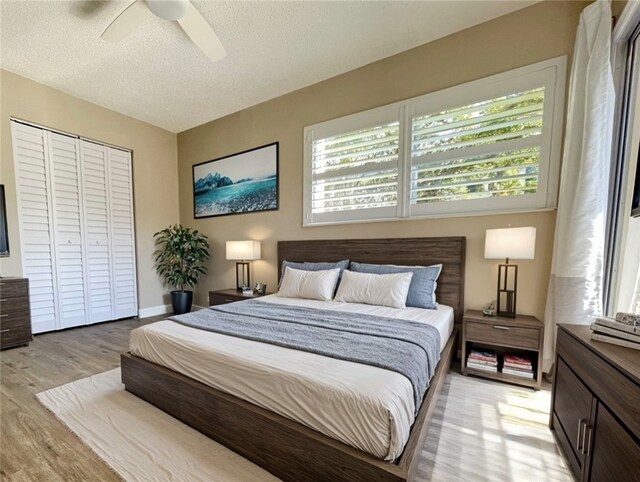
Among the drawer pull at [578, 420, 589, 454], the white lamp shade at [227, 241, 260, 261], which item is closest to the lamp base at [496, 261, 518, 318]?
the drawer pull at [578, 420, 589, 454]

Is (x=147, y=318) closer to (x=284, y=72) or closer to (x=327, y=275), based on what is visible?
(x=327, y=275)

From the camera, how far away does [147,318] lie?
4422 mm

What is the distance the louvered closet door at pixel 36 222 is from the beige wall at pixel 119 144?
0.07 m

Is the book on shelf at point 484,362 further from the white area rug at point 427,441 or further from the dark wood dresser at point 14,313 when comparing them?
the dark wood dresser at point 14,313

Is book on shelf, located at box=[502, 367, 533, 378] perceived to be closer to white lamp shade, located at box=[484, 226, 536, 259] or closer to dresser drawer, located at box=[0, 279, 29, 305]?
white lamp shade, located at box=[484, 226, 536, 259]

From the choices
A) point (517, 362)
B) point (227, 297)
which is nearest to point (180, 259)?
point (227, 297)

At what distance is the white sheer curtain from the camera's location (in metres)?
1.95

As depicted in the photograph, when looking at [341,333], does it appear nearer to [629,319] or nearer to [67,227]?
[629,319]

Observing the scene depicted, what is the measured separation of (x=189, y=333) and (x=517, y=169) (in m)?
3.04

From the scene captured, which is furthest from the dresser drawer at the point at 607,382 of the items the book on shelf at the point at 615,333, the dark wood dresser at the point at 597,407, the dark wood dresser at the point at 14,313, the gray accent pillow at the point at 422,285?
the dark wood dresser at the point at 14,313

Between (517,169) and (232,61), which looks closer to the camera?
(517,169)

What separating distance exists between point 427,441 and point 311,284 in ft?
5.45

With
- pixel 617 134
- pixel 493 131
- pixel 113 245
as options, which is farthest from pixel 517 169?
pixel 113 245

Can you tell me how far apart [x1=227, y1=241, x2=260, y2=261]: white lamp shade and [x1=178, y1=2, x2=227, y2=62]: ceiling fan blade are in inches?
86.2
